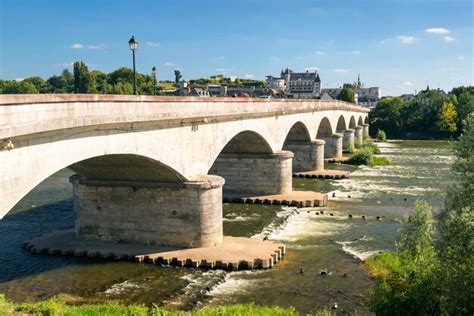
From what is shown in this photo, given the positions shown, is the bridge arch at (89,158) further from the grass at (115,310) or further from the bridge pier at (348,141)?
the bridge pier at (348,141)

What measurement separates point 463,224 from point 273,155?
77.8 feet

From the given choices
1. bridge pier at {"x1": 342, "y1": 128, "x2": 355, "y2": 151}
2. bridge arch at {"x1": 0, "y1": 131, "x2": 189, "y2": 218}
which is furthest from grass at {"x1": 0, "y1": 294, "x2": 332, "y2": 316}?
bridge pier at {"x1": 342, "y1": 128, "x2": 355, "y2": 151}

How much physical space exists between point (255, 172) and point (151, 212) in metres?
14.6

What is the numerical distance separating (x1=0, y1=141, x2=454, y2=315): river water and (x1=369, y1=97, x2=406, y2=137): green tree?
79230 millimetres

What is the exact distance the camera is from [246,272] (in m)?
21.6

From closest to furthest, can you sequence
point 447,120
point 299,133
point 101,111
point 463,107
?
point 101,111 → point 299,133 → point 447,120 → point 463,107

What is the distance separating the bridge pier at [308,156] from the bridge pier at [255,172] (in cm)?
1265

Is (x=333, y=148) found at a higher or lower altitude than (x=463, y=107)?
lower

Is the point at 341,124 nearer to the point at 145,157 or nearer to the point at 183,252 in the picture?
the point at 183,252

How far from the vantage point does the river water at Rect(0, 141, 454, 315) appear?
62.1 ft

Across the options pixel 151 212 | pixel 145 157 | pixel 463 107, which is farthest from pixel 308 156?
pixel 463 107

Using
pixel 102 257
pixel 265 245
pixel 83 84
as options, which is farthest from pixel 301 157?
pixel 102 257

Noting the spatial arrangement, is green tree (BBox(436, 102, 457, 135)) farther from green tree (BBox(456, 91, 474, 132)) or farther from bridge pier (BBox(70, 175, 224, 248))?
bridge pier (BBox(70, 175, 224, 248))

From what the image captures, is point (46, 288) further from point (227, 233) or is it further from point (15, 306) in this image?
point (227, 233)
